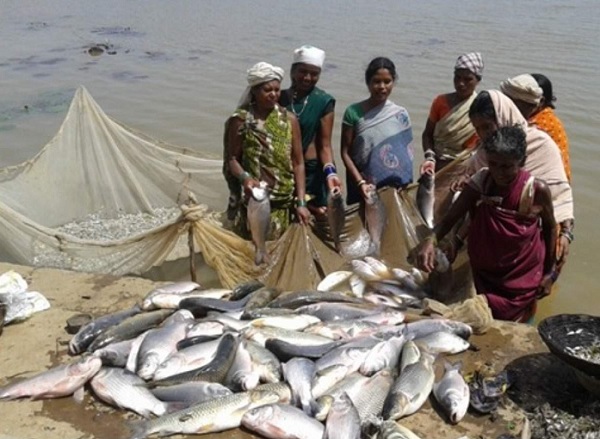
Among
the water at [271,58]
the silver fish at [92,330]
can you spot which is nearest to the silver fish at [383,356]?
the silver fish at [92,330]

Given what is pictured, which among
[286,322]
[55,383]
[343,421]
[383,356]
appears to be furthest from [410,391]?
[55,383]

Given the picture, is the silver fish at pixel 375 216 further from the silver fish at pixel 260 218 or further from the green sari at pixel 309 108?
the silver fish at pixel 260 218

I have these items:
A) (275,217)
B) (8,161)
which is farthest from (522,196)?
(8,161)

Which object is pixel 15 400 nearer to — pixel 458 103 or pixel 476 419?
pixel 476 419

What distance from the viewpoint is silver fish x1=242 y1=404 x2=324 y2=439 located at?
2959 mm

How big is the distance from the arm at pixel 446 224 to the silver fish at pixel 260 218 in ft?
4.16

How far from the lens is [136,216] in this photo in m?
7.18

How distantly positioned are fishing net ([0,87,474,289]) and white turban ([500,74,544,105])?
101cm

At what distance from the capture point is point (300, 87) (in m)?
5.30

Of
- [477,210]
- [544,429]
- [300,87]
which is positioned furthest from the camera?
[300,87]

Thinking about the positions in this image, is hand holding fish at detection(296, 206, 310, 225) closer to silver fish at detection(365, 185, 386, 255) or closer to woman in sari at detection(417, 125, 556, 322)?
silver fish at detection(365, 185, 386, 255)

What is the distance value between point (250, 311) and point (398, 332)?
87 cm

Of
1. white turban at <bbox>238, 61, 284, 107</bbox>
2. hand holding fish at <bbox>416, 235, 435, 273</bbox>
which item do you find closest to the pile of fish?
hand holding fish at <bbox>416, 235, 435, 273</bbox>

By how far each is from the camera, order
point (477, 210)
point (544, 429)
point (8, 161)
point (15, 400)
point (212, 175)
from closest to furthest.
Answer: point (544, 429) → point (15, 400) → point (477, 210) → point (212, 175) → point (8, 161)
